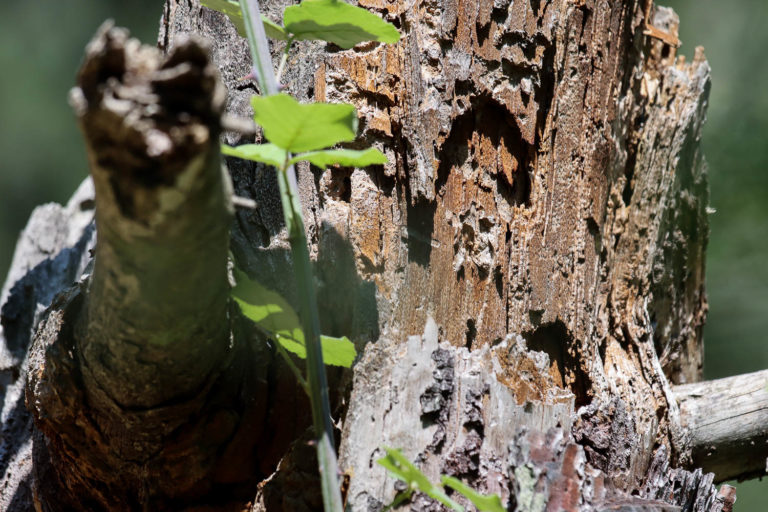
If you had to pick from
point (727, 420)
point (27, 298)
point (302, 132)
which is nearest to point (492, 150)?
point (302, 132)

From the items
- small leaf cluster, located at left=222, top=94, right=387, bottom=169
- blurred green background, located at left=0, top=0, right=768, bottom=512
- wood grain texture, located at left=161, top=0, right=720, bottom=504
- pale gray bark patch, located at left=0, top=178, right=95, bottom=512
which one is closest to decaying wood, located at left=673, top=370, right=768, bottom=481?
wood grain texture, located at left=161, top=0, right=720, bottom=504

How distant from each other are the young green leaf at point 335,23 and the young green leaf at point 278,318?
221 mm

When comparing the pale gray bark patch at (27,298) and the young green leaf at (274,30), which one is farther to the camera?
the pale gray bark patch at (27,298)

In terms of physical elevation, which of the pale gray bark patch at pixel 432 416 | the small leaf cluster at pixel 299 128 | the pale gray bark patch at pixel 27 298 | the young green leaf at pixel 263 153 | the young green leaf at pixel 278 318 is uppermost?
the small leaf cluster at pixel 299 128

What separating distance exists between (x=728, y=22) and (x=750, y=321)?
112 centimetres

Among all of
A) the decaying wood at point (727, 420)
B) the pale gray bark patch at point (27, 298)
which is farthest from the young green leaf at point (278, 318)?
the decaying wood at point (727, 420)

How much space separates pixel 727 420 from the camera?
101 centimetres

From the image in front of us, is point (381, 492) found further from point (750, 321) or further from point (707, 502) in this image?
point (750, 321)

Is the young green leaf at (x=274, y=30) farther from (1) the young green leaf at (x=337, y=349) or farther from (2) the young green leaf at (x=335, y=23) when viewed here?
(1) the young green leaf at (x=337, y=349)

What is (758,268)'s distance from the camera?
202cm

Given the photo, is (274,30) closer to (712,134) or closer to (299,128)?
(299,128)

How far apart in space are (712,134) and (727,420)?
1336 millimetres

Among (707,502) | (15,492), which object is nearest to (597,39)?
(707,502)

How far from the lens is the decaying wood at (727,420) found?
980 millimetres
